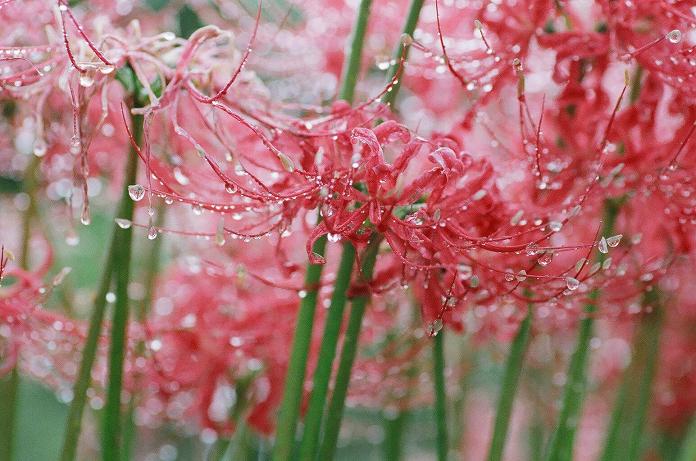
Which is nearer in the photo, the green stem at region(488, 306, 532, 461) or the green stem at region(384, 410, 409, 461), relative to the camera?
the green stem at region(488, 306, 532, 461)

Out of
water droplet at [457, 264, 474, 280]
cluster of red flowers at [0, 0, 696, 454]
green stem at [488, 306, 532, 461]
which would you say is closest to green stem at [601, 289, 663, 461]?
cluster of red flowers at [0, 0, 696, 454]

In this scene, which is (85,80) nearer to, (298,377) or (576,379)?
(298,377)

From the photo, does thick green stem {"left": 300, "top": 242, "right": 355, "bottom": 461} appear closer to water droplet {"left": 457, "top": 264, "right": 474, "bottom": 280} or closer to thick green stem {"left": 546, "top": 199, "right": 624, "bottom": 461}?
water droplet {"left": 457, "top": 264, "right": 474, "bottom": 280}

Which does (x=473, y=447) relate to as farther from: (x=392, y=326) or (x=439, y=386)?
(x=439, y=386)

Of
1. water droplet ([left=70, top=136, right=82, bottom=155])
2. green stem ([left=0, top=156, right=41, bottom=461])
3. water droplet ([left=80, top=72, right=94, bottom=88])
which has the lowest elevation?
green stem ([left=0, top=156, right=41, bottom=461])

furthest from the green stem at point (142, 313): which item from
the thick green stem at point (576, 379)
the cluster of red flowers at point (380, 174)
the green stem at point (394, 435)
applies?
the thick green stem at point (576, 379)

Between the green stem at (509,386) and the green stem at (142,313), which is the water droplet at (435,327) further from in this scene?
the green stem at (142,313)

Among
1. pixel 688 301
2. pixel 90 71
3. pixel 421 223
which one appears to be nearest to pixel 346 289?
pixel 421 223
